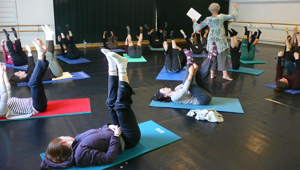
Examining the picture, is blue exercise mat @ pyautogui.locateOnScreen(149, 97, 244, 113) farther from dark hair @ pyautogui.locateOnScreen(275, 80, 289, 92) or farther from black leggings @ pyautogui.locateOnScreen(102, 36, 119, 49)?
black leggings @ pyautogui.locateOnScreen(102, 36, 119, 49)

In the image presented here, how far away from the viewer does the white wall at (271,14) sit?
31.5 feet

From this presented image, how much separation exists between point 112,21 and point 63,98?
655 centimetres

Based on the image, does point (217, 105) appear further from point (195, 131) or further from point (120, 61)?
point (120, 61)

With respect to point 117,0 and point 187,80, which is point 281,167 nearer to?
point 187,80

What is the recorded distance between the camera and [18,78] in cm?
420

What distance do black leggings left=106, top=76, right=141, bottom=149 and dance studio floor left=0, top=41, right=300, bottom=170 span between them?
0.21 metres

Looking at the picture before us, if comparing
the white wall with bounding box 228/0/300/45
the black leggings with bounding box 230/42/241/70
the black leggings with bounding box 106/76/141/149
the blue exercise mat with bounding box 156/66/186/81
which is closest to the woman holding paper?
the blue exercise mat with bounding box 156/66/186/81

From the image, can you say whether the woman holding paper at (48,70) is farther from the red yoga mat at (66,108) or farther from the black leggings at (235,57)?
the black leggings at (235,57)

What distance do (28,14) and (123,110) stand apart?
7.57m

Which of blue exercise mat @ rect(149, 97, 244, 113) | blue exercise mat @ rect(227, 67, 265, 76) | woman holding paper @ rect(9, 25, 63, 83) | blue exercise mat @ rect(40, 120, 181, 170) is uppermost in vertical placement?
woman holding paper @ rect(9, 25, 63, 83)

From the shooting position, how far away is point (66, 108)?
3.18m

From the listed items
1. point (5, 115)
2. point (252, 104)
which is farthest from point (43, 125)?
point (252, 104)

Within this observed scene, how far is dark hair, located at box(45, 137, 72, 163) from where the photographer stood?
181 cm

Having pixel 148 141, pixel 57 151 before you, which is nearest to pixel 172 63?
pixel 148 141
